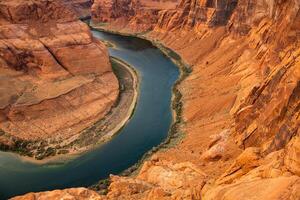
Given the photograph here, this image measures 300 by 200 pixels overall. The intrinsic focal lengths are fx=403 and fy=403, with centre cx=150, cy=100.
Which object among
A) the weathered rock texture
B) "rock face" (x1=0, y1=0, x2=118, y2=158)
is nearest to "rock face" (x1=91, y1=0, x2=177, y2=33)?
the weathered rock texture

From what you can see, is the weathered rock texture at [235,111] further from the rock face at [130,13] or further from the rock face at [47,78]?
the rock face at [130,13]

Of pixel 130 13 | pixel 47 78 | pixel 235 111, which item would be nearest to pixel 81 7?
pixel 130 13

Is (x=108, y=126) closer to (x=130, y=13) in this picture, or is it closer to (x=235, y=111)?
(x=235, y=111)

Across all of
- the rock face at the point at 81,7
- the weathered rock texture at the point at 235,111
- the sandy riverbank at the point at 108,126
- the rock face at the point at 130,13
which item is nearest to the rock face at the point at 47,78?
the sandy riverbank at the point at 108,126

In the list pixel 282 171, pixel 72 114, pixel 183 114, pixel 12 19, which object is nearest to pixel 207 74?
pixel 183 114

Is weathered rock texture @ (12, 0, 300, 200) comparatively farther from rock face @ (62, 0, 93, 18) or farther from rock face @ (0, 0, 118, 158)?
rock face @ (62, 0, 93, 18)

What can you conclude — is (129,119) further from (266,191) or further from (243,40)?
(266,191)
